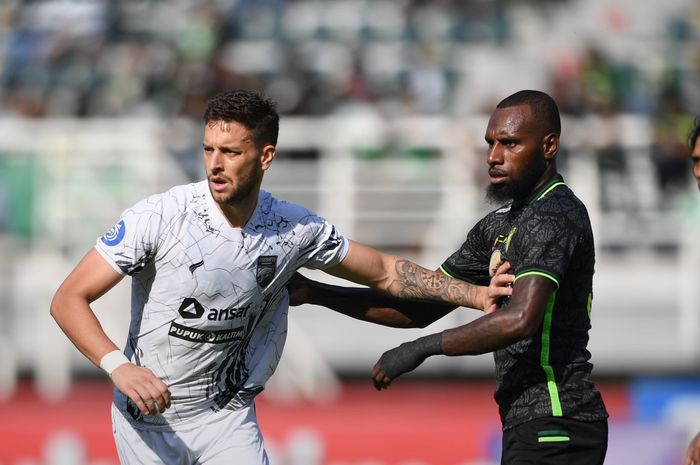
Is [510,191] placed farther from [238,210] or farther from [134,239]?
[134,239]

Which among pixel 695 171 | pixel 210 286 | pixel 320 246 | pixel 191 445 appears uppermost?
pixel 695 171

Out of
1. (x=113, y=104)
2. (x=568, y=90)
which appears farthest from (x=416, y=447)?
(x=113, y=104)

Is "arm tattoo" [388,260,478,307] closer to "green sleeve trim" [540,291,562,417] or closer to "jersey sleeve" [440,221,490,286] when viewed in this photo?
"jersey sleeve" [440,221,490,286]

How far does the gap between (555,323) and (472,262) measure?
2.70 feet

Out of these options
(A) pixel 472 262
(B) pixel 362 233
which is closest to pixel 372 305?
(A) pixel 472 262

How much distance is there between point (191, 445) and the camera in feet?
17.8

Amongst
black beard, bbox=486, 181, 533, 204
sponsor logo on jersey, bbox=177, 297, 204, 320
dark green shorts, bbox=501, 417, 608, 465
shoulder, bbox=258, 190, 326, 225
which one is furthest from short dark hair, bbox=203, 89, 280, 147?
dark green shorts, bbox=501, 417, 608, 465

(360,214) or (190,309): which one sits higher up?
(360,214)

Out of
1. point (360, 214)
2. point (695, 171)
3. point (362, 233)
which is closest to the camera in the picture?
point (695, 171)

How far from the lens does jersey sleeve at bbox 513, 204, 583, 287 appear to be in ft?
16.1

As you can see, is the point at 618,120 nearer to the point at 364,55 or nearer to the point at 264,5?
the point at 364,55

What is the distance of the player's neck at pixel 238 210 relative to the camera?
5.36 meters

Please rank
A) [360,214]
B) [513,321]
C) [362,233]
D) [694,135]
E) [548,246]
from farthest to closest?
[362,233] < [360,214] < [694,135] < [548,246] < [513,321]

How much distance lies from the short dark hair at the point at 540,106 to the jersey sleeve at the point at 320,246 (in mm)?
1044
